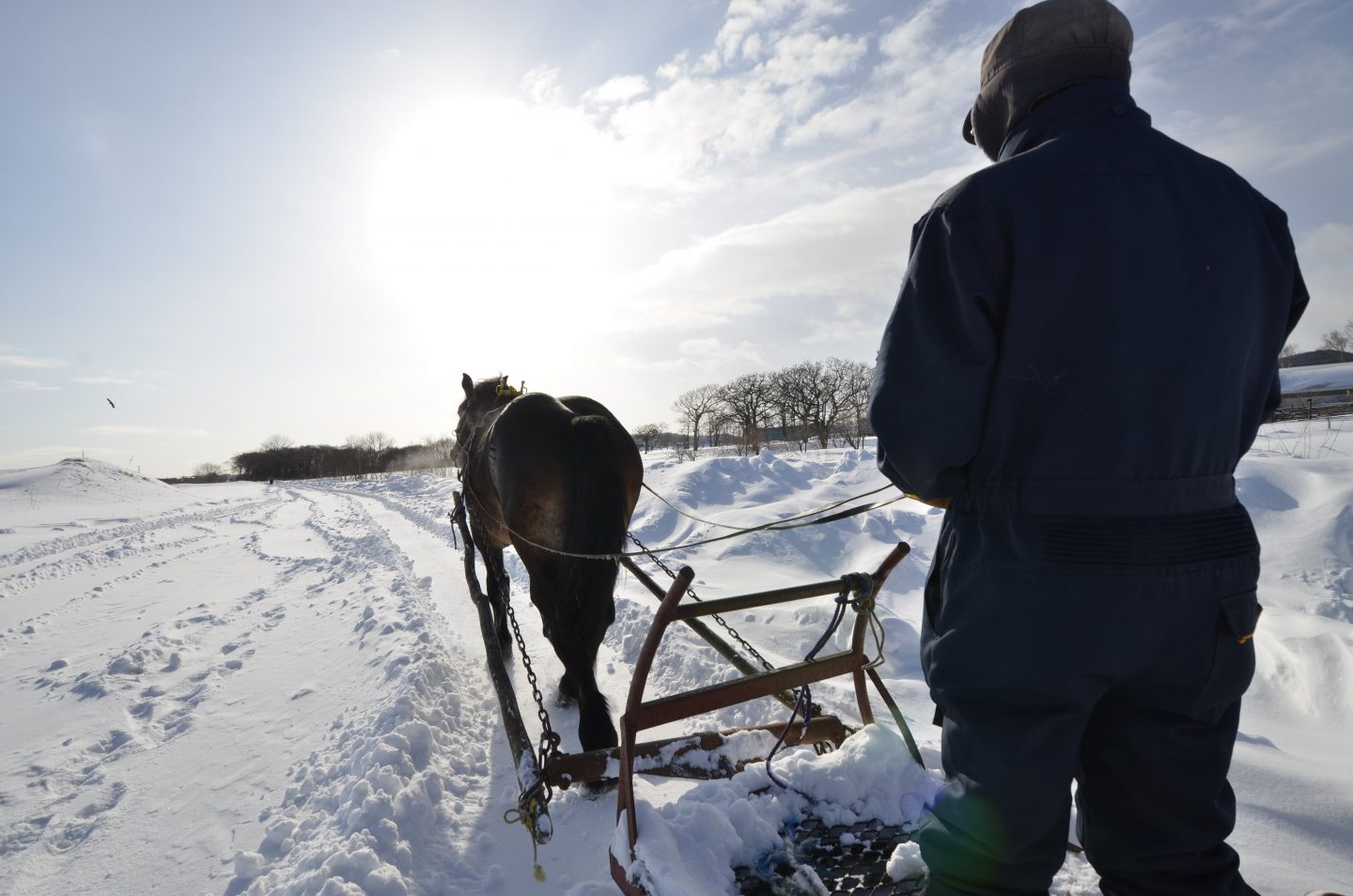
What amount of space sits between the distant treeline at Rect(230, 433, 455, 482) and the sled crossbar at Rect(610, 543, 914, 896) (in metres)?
49.4

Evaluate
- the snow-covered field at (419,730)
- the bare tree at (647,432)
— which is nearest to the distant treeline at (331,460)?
the bare tree at (647,432)

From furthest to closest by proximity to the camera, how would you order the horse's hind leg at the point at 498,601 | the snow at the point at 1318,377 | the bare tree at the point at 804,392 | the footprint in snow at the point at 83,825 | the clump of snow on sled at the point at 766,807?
the bare tree at the point at 804,392 → the snow at the point at 1318,377 → the horse's hind leg at the point at 498,601 → the footprint in snow at the point at 83,825 → the clump of snow on sled at the point at 766,807

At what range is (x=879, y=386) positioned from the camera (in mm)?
1313

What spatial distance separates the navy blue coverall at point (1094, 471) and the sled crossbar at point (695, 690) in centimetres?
78

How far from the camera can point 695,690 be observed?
6.13ft

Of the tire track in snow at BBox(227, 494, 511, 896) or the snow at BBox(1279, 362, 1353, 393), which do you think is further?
the snow at BBox(1279, 362, 1353, 393)

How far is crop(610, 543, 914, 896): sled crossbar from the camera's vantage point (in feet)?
5.93


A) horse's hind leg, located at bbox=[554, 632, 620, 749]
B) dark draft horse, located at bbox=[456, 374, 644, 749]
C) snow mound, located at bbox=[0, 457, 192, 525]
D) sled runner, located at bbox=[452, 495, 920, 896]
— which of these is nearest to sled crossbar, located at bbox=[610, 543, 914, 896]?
sled runner, located at bbox=[452, 495, 920, 896]

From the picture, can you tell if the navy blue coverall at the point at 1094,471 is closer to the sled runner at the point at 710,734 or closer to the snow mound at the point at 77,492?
the sled runner at the point at 710,734

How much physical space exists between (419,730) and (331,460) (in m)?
70.8

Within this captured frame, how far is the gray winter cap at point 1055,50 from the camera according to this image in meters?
1.29

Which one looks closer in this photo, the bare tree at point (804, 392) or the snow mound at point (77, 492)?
the snow mound at point (77, 492)

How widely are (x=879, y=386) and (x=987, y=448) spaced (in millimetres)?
255

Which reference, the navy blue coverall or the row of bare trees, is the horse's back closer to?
the navy blue coverall
